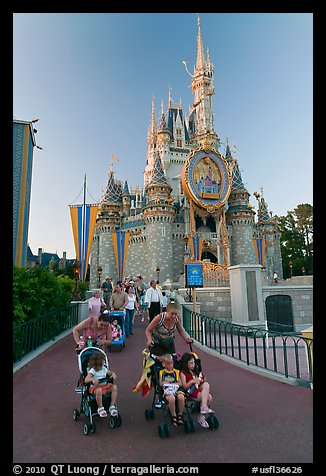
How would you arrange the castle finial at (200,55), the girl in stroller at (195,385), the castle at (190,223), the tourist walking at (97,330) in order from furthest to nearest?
the castle finial at (200,55)
the castle at (190,223)
the tourist walking at (97,330)
the girl in stroller at (195,385)

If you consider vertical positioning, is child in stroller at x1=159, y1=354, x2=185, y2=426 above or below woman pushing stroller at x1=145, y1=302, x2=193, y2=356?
below

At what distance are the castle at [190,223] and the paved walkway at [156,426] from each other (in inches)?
1003

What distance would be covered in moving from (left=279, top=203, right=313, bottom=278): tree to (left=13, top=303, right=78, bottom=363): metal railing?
44869 mm

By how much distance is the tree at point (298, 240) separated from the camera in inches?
1915

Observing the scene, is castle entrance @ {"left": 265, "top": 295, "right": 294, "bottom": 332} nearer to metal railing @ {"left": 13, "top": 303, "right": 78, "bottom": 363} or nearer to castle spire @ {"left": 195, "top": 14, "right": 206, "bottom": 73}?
metal railing @ {"left": 13, "top": 303, "right": 78, "bottom": 363}

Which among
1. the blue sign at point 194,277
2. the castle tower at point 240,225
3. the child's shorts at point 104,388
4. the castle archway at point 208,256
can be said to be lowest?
the child's shorts at point 104,388

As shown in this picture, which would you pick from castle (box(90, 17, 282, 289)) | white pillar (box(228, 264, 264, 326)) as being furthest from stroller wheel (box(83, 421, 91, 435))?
castle (box(90, 17, 282, 289))

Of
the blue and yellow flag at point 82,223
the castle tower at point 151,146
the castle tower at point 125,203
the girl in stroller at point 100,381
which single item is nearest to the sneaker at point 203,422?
the girl in stroller at point 100,381

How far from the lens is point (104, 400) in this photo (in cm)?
409

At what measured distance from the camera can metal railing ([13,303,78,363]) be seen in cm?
682

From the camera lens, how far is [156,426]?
3.97m

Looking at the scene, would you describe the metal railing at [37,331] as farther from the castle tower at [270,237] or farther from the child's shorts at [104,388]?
the castle tower at [270,237]
